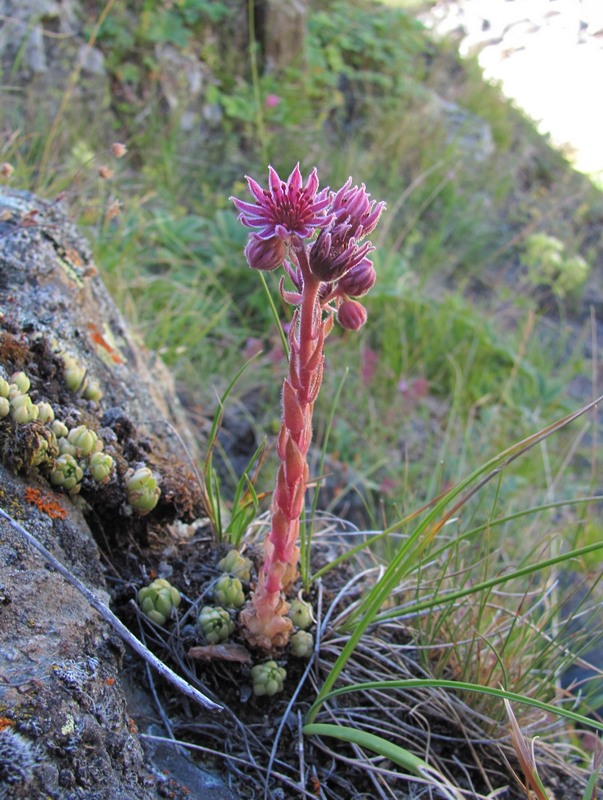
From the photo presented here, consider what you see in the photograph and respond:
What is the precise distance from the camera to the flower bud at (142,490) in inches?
58.0

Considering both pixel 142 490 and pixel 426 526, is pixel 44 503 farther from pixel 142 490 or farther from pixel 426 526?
pixel 426 526

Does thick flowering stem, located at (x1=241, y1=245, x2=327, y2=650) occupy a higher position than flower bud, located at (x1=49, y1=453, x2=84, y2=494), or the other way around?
thick flowering stem, located at (x1=241, y1=245, x2=327, y2=650)

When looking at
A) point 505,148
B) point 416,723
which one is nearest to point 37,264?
point 416,723

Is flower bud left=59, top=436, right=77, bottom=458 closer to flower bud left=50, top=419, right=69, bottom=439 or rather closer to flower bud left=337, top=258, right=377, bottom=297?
flower bud left=50, top=419, right=69, bottom=439

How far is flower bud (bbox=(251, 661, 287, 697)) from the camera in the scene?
136cm

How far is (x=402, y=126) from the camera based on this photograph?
19.7 ft

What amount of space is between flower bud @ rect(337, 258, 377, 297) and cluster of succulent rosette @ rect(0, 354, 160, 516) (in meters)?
0.61

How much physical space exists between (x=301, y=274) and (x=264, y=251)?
0.10 metres

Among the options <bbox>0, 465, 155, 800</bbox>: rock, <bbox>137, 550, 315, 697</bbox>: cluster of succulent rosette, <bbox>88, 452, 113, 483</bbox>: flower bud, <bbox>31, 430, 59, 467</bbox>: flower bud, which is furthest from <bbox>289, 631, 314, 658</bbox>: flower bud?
<bbox>31, 430, 59, 467</bbox>: flower bud

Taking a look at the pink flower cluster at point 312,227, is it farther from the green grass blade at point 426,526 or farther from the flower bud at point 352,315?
the green grass blade at point 426,526

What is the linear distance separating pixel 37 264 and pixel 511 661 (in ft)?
5.24

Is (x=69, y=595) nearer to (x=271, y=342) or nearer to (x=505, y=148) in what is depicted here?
(x=271, y=342)

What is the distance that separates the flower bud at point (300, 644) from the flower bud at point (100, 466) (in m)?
0.53

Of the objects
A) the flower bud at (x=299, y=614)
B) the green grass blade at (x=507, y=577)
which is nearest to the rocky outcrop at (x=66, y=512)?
the flower bud at (x=299, y=614)
